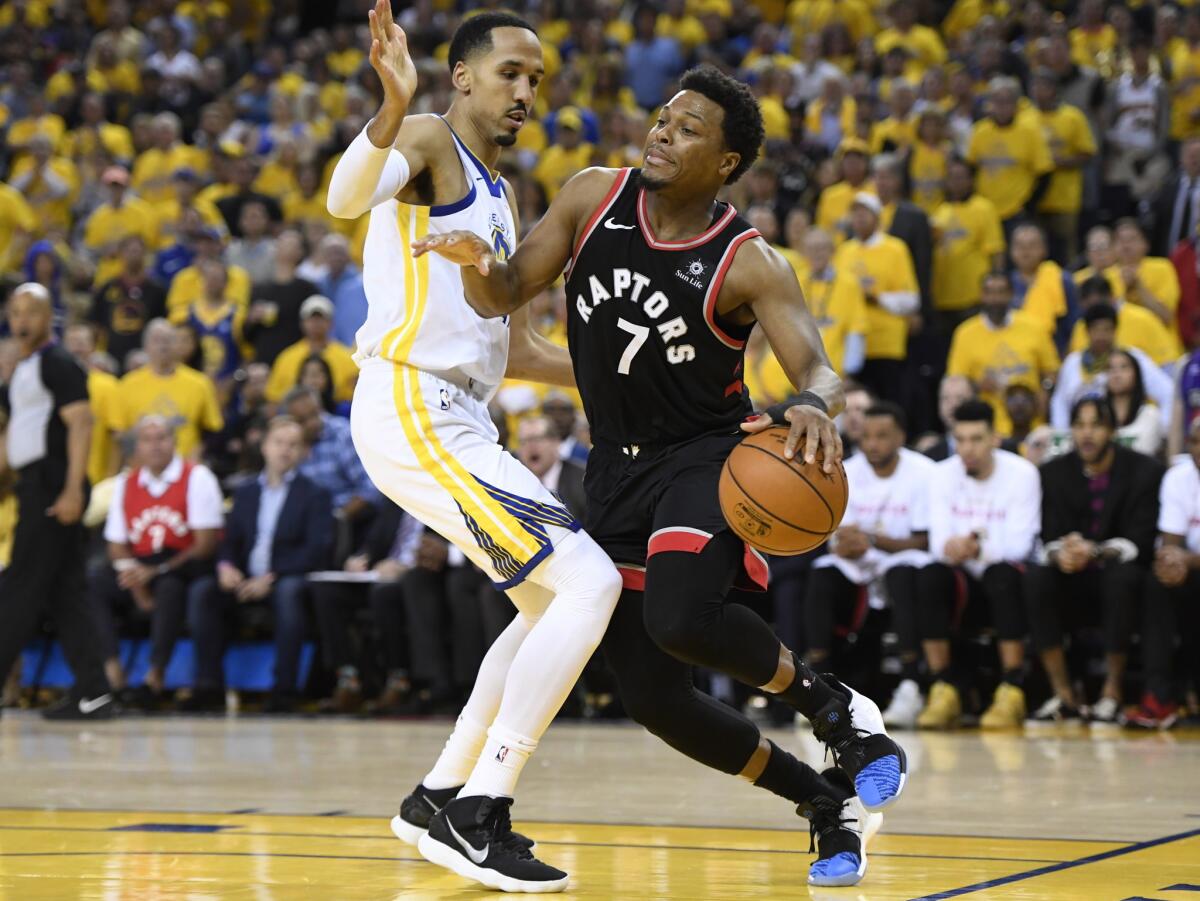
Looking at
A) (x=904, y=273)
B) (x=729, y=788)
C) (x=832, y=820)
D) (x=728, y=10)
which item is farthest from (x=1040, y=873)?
(x=728, y=10)

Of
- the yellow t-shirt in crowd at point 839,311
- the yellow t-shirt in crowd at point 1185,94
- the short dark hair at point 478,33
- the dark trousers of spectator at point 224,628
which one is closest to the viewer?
the short dark hair at point 478,33

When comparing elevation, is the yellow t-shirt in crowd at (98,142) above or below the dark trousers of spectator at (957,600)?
above

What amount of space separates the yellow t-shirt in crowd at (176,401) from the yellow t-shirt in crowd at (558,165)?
11.7ft

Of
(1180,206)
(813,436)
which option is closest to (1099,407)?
(1180,206)

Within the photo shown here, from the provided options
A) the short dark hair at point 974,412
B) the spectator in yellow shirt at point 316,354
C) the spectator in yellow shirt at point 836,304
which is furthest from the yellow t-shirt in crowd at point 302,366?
the short dark hair at point 974,412

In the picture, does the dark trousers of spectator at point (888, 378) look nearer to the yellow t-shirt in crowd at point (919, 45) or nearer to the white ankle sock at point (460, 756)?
the yellow t-shirt in crowd at point (919, 45)

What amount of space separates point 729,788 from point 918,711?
3.16 m

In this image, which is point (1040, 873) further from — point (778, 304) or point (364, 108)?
point (364, 108)

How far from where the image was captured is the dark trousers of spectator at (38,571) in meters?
10.1

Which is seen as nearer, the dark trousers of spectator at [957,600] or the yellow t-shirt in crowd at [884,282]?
the dark trousers of spectator at [957,600]

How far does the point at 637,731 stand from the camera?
9789mm

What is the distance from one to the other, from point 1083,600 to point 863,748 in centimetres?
551

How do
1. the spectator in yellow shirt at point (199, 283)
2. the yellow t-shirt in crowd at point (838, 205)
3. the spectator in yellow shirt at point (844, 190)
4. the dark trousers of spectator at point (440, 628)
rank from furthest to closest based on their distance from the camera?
the spectator in yellow shirt at point (199, 283), the yellow t-shirt in crowd at point (838, 205), the spectator in yellow shirt at point (844, 190), the dark trousers of spectator at point (440, 628)

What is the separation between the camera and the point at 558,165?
15.1m
